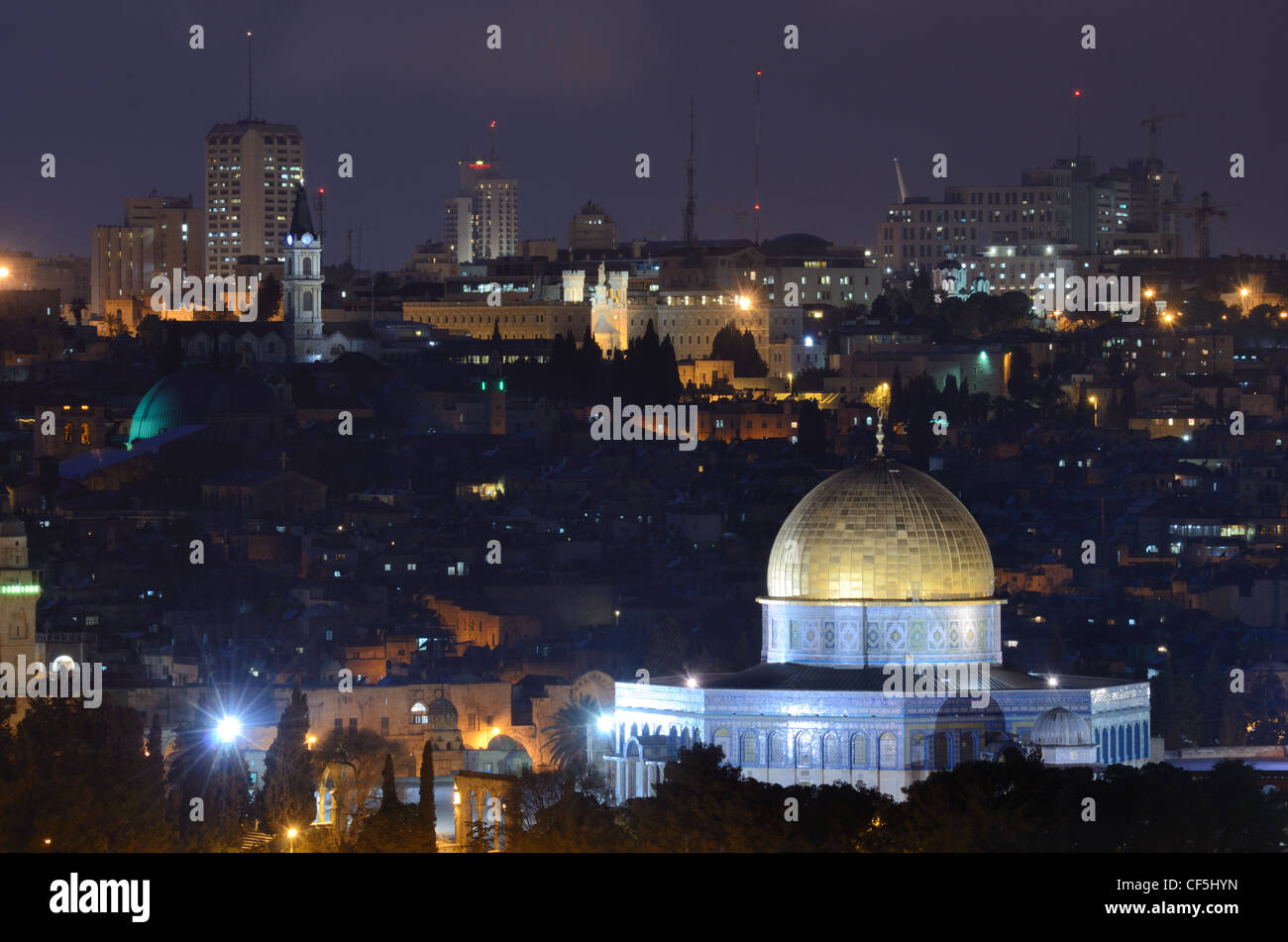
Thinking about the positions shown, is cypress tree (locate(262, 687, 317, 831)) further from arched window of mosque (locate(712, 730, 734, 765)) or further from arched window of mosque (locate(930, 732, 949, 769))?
arched window of mosque (locate(930, 732, 949, 769))

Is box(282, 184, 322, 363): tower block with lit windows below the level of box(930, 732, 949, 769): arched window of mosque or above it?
above

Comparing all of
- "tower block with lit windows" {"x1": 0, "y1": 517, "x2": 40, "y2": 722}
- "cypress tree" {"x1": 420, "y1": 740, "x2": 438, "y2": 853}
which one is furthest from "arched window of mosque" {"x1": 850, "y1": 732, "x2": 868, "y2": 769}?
"tower block with lit windows" {"x1": 0, "y1": 517, "x2": 40, "y2": 722}

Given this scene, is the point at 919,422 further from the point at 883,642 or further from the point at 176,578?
the point at 883,642

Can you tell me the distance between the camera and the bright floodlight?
251 ft

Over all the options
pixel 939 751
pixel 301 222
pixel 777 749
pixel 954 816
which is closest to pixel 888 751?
pixel 939 751

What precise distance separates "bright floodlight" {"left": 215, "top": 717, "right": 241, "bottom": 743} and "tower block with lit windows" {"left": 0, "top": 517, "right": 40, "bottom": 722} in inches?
160

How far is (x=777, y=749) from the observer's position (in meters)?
60.9

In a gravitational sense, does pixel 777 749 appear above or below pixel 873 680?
below

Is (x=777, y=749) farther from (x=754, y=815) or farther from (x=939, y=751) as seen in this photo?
(x=754, y=815)

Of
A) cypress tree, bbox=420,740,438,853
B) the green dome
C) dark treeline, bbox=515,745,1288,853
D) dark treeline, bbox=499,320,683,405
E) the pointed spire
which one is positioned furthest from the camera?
the pointed spire

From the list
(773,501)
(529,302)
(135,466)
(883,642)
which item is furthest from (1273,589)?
(529,302)

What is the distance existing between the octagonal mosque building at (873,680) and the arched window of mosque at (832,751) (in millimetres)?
14

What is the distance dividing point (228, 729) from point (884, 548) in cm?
2024

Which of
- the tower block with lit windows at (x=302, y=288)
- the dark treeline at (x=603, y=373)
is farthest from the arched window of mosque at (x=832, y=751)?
the tower block with lit windows at (x=302, y=288)
